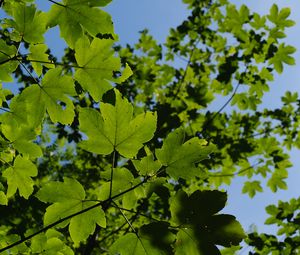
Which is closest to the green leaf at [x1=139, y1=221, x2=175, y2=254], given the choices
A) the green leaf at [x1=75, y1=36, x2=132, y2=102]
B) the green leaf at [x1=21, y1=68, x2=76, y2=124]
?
the green leaf at [x1=75, y1=36, x2=132, y2=102]


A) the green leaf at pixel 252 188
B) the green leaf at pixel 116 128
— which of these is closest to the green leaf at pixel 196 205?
the green leaf at pixel 116 128

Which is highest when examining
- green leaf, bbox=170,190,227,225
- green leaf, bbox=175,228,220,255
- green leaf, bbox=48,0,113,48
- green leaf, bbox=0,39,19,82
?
green leaf, bbox=48,0,113,48

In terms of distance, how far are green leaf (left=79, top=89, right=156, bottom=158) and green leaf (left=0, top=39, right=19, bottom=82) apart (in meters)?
0.53

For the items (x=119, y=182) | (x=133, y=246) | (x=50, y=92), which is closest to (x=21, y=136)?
(x=50, y=92)

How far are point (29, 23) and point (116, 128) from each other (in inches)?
26.9

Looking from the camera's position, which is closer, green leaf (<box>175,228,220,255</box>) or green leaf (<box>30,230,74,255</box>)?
green leaf (<box>175,228,220,255</box>)

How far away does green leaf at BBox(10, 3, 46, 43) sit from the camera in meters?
1.40

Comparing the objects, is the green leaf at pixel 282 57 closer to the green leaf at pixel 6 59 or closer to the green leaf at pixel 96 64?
the green leaf at pixel 96 64

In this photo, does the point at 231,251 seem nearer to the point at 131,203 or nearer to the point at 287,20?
the point at 131,203

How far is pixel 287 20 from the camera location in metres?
4.48

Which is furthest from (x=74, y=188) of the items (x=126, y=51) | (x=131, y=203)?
(x=126, y=51)

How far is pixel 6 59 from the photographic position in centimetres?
143

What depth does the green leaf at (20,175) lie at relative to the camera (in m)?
1.79

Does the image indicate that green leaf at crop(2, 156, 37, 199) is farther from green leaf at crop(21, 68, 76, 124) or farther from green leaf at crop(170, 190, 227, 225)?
green leaf at crop(170, 190, 227, 225)
